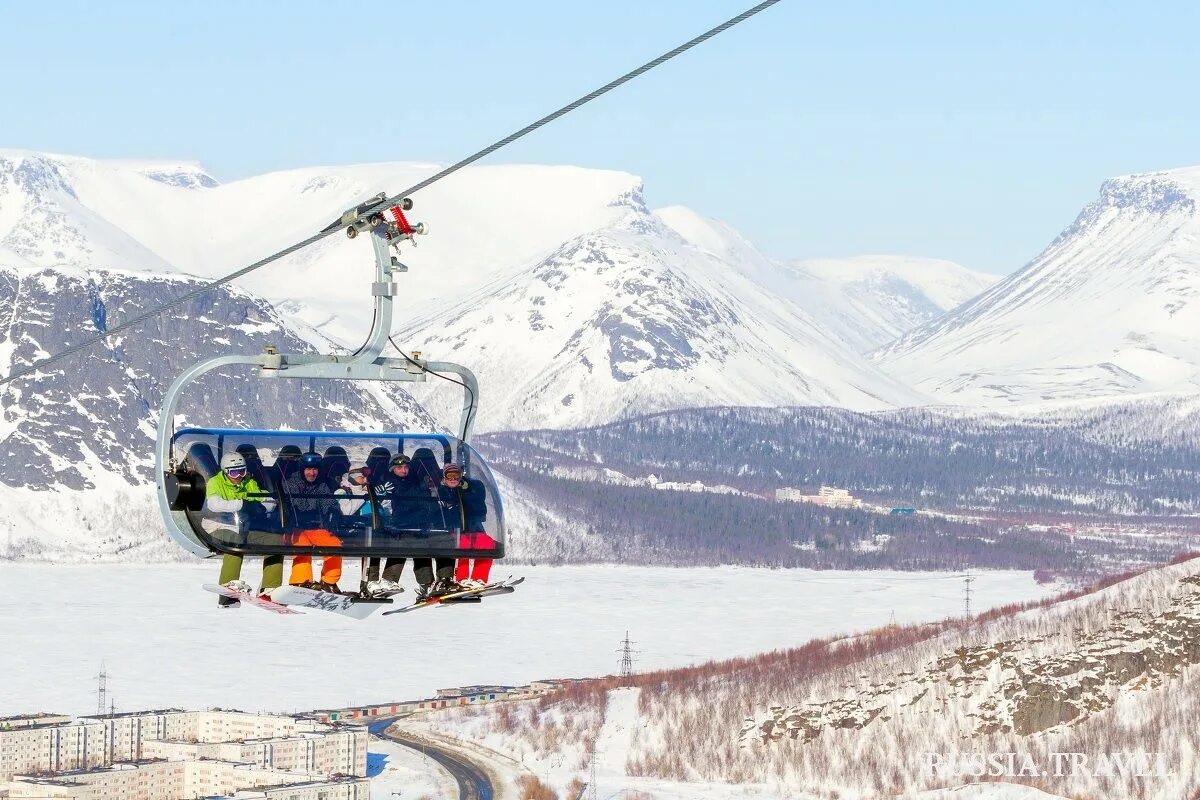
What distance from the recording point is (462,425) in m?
40.2

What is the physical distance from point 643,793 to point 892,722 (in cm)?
1779

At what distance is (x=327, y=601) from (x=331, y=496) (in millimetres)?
1652

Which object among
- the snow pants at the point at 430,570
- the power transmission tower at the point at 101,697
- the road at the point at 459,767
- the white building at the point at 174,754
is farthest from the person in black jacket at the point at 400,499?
the power transmission tower at the point at 101,697

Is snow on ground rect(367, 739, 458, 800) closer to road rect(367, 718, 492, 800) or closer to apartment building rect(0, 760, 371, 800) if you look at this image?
road rect(367, 718, 492, 800)

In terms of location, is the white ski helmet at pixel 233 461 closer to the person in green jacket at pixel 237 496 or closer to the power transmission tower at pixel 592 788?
the person in green jacket at pixel 237 496

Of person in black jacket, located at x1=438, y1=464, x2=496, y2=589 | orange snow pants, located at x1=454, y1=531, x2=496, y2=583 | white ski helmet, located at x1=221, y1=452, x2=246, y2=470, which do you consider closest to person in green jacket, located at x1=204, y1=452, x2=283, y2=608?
white ski helmet, located at x1=221, y1=452, x2=246, y2=470

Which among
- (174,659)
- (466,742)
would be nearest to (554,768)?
(466,742)

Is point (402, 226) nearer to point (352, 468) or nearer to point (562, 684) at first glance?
point (352, 468)

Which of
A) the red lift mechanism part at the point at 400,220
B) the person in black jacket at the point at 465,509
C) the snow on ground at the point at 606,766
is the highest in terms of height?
the red lift mechanism part at the point at 400,220

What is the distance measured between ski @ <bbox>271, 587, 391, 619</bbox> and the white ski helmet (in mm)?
2094

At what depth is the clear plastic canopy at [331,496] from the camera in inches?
1527

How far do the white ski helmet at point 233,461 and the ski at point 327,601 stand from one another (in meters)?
2.09

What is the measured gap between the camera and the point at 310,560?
39.4m

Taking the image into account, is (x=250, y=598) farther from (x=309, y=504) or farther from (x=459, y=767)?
(x=459, y=767)
